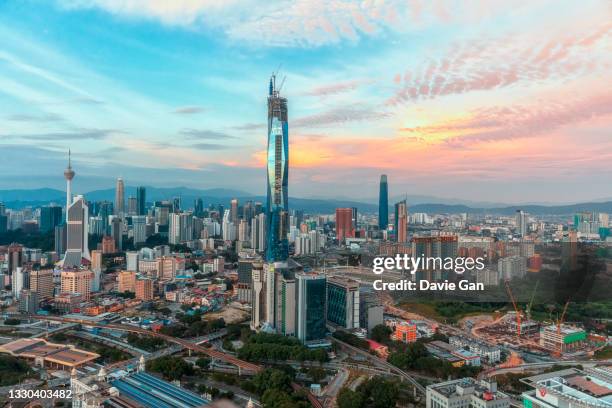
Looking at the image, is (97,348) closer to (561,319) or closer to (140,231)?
(561,319)

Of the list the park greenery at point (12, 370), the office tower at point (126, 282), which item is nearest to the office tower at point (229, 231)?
the office tower at point (126, 282)

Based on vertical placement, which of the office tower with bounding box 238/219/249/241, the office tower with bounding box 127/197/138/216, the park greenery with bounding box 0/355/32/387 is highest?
the office tower with bounding box 127/197/138/216

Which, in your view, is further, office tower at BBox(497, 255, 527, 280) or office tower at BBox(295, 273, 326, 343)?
office tower at BBox(497, 255, 527, 280)

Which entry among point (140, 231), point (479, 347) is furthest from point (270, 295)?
point (140, 231)

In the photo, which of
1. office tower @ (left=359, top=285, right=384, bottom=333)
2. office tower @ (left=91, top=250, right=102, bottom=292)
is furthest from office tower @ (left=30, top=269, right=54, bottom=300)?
office tower @ (left=359, top=285, right=384, bottom=333)

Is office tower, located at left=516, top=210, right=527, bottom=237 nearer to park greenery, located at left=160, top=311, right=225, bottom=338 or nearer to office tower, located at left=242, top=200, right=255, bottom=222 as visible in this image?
office tower, located at left=242, top=200, right=255, bottom=222

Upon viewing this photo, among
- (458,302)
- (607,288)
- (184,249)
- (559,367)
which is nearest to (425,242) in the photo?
(458,302)
